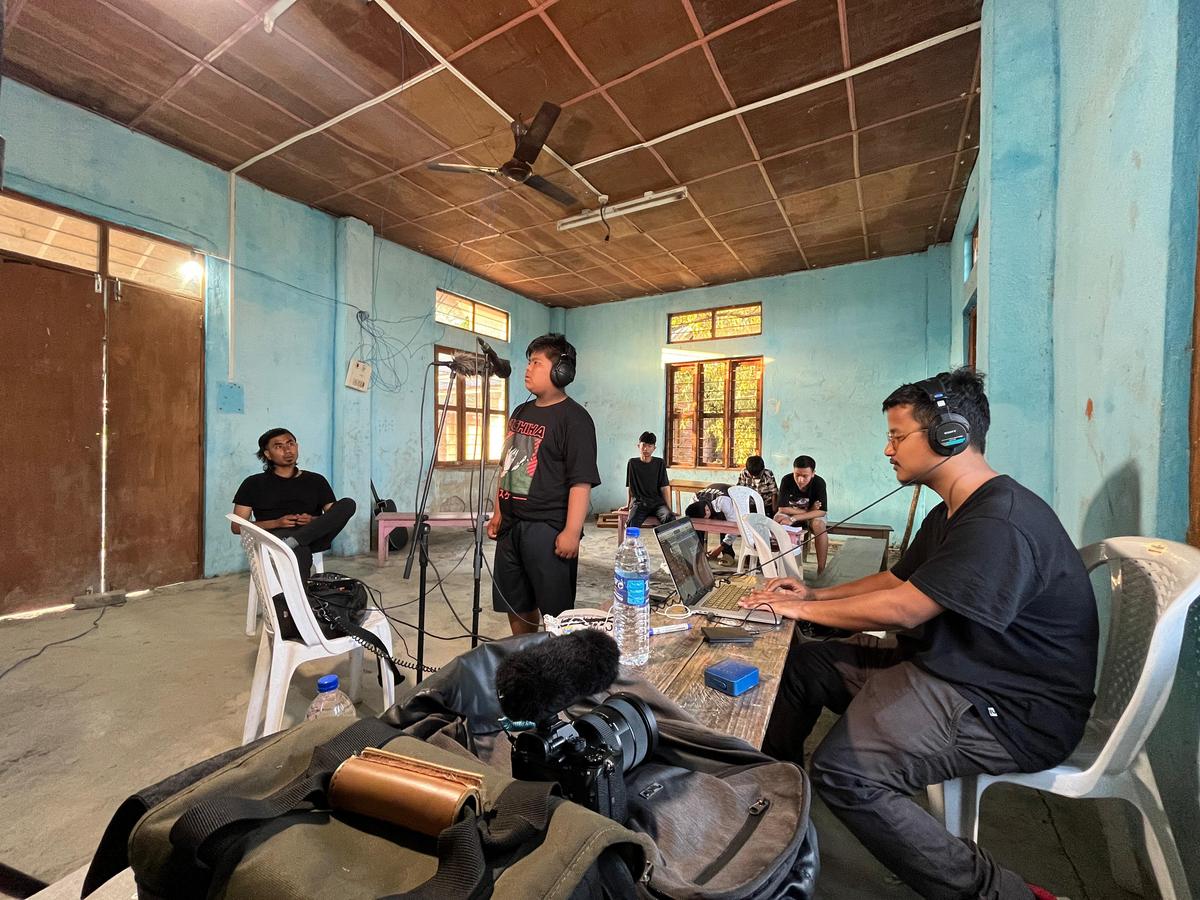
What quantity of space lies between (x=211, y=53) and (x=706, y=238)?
4386 mm

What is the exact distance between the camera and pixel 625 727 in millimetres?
680

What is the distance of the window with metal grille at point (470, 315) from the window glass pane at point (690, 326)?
8.25 ft

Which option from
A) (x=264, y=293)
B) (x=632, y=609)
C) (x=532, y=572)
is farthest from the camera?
(x=264, y=293)

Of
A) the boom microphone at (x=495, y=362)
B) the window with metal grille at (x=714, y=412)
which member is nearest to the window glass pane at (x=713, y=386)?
the window with metal grille at (x=714, y=412)

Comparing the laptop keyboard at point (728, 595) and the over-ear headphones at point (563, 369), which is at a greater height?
the over-ear headphones at point (563, 369)

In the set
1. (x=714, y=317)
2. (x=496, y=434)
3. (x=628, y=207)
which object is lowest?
(x=496, y=434)

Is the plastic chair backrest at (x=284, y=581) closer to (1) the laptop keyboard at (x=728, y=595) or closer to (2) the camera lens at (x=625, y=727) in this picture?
(1) the laptop keyboard at (x=728, y=595)

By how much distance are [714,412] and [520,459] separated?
5.63 m

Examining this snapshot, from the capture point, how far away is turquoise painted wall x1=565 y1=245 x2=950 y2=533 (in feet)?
20.2

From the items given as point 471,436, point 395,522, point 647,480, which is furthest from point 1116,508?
point 471,436

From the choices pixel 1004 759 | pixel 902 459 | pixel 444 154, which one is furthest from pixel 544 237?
pixel 1004 759

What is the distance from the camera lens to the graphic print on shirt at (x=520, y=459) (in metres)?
2.27

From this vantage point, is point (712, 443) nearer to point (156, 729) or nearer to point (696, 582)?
point (696, 582)

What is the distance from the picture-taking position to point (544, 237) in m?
5.68
